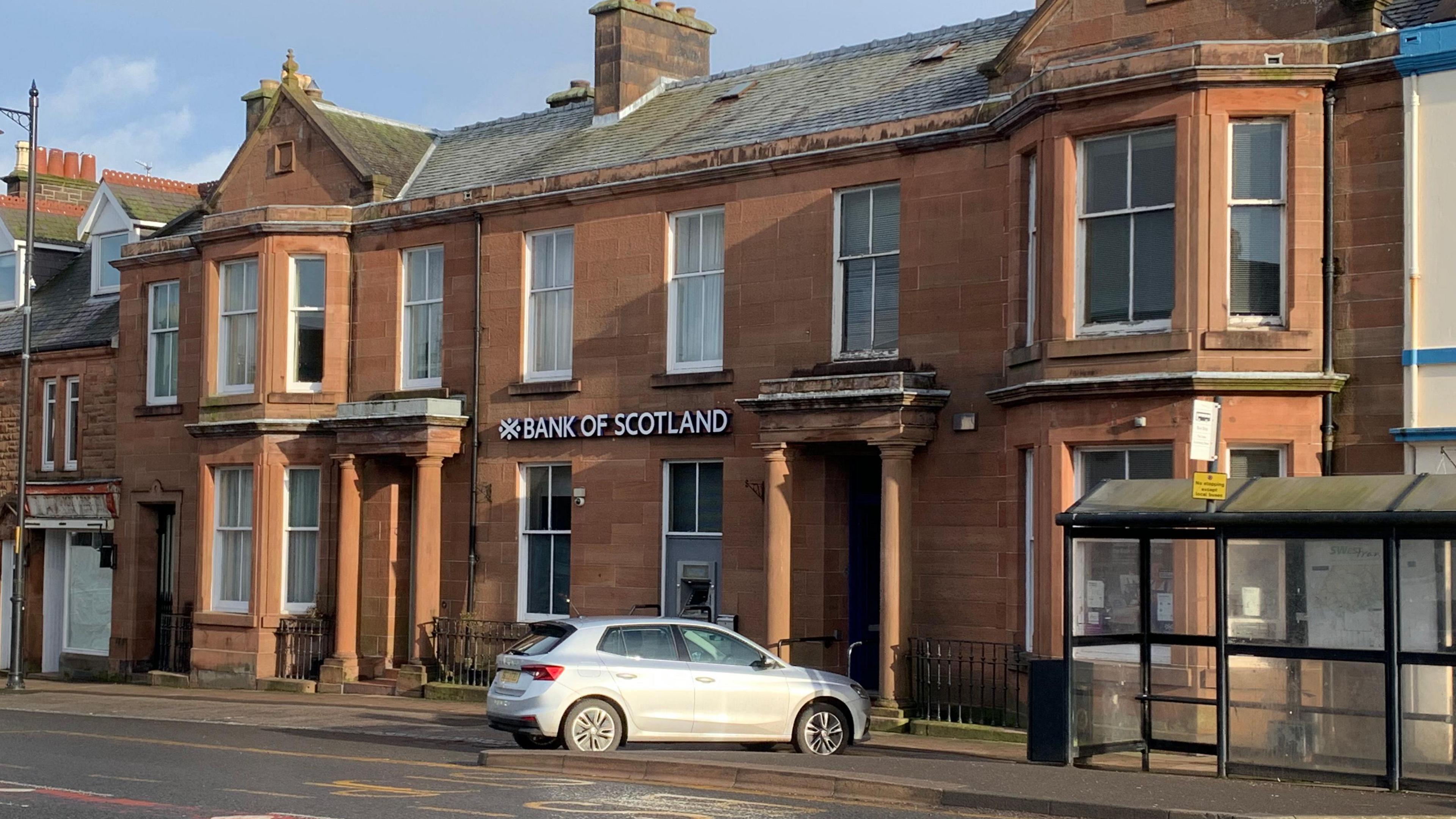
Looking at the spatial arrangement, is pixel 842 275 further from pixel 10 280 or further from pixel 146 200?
pixel 10 280

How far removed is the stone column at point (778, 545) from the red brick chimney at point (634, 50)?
833cm

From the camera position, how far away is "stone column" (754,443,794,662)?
21422 millimetres

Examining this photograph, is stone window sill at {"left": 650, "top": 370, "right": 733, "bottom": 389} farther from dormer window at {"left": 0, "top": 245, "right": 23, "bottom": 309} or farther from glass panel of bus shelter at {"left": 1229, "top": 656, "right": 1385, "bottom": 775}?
dormer window at {"left": 0, "top": 245, "right": 23, "bottom": 309}

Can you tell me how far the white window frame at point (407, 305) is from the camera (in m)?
26.6

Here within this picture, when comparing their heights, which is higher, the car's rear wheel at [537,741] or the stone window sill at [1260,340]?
the stone window sill at [1260,340]

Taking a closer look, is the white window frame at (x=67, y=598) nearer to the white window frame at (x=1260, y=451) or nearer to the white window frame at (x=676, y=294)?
the white window frame at (x=676, y=294)

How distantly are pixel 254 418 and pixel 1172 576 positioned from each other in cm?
1646

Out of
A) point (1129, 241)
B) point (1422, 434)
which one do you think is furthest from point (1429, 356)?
point (1129, 241)

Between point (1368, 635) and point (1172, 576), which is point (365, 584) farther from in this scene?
point (1368, 635)

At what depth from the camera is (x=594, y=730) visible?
1653cm

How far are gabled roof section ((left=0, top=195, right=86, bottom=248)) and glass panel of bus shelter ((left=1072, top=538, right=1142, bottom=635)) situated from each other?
90.7ft

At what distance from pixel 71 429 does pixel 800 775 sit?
23.0 meters

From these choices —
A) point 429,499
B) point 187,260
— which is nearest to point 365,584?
point 429,499

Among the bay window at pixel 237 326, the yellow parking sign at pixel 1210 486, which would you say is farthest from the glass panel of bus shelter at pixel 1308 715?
the bay window at pixel 237 326
